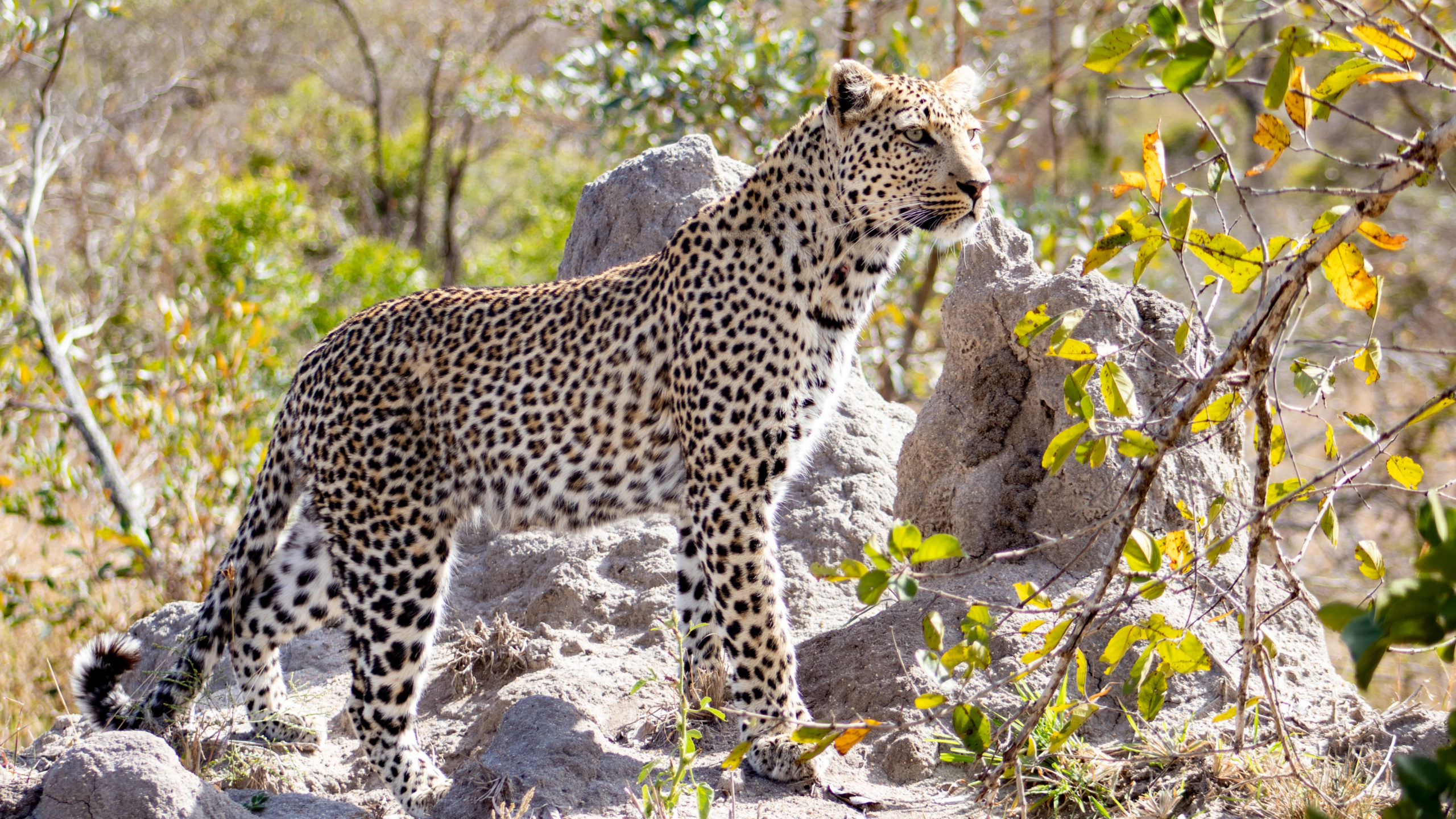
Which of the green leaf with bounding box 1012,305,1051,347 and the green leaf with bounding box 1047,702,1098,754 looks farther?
the green leaf with bounding box 1047,702,1098,754

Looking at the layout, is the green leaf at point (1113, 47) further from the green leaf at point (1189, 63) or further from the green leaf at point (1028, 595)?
the green leaf at point (1028, 595)

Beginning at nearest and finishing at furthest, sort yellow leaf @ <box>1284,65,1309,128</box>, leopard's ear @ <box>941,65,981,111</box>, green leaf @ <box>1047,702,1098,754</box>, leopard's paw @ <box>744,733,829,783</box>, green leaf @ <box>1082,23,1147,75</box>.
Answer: green leaf @ <box>1082,23,1147,75</box> → yellow leaf @ <box>1284,65,1309,128</box> → green leaf @ <box>1047,702,1098,754</box> → leopard's paw @ <box>744,733,829,783</box> → leopard's ear @ <box>941,65,981,111</box>

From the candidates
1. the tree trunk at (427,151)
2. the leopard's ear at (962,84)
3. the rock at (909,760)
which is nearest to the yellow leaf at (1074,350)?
the rock at (909,760)

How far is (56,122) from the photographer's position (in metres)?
8.58

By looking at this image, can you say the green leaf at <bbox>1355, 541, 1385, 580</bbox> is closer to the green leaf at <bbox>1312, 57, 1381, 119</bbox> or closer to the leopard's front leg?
the green leaf at <bbox>1312, 57, 1381, 119</bbox>

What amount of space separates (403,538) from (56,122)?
5.89 meters

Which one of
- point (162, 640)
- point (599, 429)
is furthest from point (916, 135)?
point (162, 640)

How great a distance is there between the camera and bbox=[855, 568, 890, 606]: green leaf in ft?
8.66

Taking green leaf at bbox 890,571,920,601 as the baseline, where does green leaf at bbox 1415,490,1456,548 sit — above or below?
above

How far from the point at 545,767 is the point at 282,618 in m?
1.44

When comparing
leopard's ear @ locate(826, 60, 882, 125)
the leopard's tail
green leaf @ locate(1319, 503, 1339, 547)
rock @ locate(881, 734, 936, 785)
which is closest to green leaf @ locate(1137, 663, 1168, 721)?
green leaf @ locate(1319, 503, 1339, 547)

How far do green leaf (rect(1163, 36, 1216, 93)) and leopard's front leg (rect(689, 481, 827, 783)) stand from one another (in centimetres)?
259

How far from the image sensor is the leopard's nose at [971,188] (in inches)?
176

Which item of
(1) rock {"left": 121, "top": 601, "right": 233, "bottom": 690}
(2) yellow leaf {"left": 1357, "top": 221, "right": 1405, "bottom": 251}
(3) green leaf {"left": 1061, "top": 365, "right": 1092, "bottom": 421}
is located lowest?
(1) rock {"left": 121, "top": 601, "right": 233, "bottom": 690}
